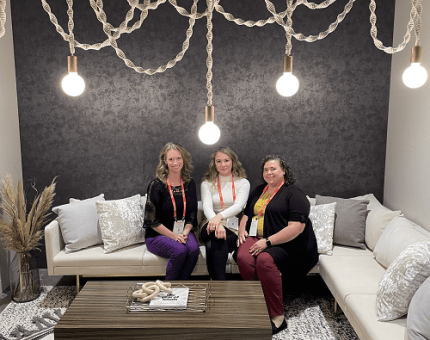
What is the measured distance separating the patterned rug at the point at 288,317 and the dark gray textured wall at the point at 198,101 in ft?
3.46

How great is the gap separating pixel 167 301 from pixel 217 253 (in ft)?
2.89

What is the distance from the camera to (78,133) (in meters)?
3.91

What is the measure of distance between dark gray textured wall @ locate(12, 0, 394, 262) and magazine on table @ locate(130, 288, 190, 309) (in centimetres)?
172

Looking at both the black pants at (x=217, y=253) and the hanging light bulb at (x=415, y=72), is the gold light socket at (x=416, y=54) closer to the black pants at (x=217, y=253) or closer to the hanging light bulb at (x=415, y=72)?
the hanging light bulb at (x=415, y=72)

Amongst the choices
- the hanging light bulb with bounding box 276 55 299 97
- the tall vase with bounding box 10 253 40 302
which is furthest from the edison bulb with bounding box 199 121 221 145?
the tall vase with bounding box 10 253 40 302

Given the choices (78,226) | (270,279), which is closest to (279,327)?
(270,279)

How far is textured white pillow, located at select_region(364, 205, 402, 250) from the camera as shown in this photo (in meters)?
3.21

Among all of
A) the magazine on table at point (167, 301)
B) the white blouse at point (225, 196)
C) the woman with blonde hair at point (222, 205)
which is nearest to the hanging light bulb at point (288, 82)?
the magazine on table at point (167, 301)

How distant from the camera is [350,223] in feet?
11.3

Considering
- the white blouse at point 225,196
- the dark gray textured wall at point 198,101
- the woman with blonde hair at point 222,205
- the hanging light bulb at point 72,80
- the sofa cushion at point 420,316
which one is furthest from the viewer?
the dark gray textured wall at point 198,101

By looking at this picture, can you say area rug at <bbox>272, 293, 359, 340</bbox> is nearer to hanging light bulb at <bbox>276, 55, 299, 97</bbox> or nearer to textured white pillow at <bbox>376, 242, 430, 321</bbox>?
textured white pillow at <bbox>376, 242, 430, 321</bbox>

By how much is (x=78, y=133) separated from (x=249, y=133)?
174 centimetres

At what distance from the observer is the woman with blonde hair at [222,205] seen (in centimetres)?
317

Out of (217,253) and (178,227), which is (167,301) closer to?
(217,253)
